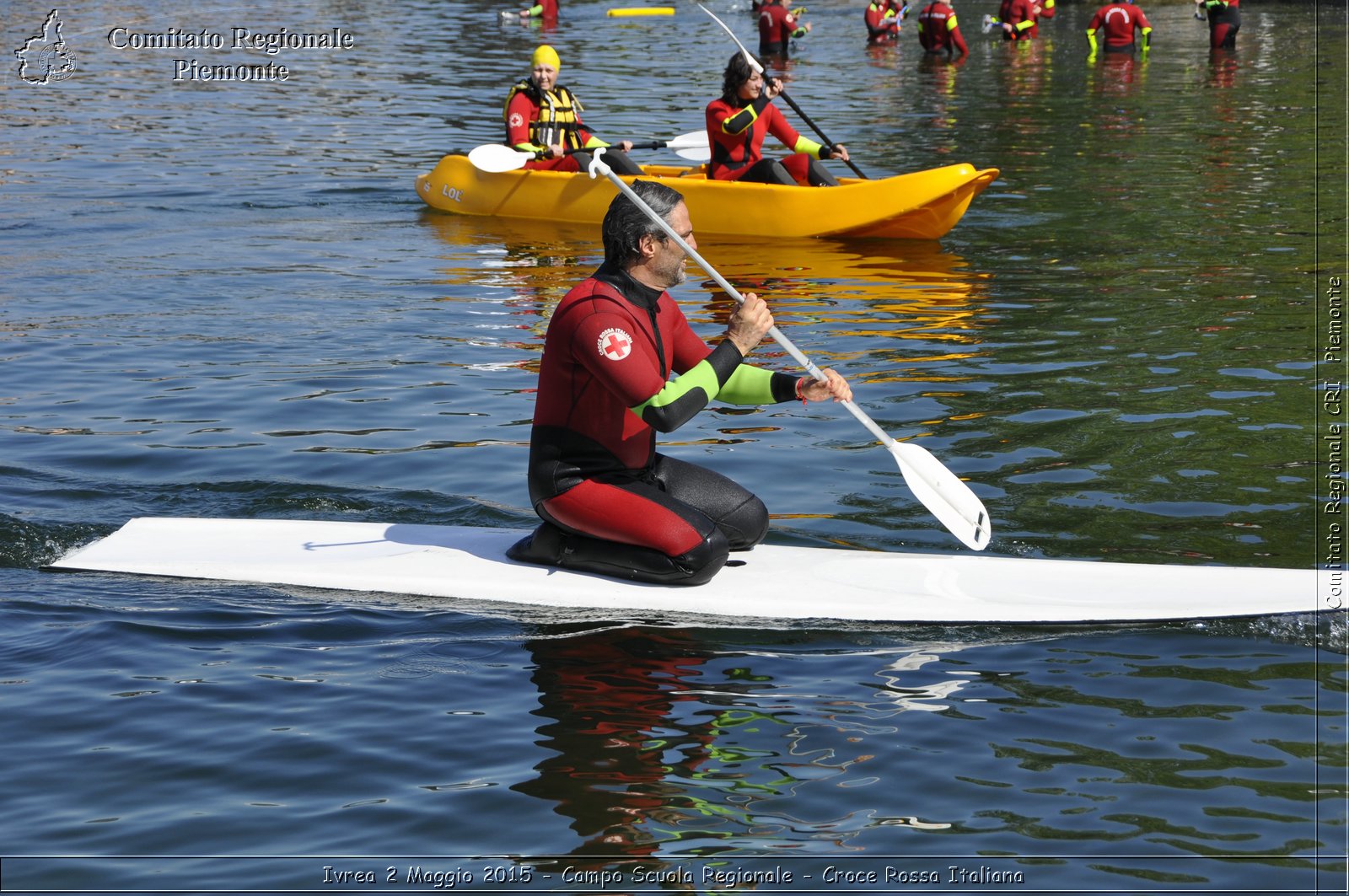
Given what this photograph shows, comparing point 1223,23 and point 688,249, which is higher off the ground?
point 1223,23

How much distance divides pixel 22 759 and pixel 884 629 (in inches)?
112

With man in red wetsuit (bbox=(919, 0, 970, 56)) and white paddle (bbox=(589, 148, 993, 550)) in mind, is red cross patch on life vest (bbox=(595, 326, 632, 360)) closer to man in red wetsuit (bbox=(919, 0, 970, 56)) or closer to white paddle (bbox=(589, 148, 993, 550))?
white paddle (bbox=(589, 148, 993, 550))

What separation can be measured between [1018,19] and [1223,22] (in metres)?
5.21

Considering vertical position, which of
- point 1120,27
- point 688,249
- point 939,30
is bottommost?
point 688,249

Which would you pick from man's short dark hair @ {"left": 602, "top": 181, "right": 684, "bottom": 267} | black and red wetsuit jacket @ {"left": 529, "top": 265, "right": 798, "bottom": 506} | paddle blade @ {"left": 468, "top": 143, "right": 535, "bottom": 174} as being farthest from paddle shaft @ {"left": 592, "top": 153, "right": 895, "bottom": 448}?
paddle blade @ {"left": 468, "top": 143, "right": 535, "bottom": 174}

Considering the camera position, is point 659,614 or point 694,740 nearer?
point 694,740

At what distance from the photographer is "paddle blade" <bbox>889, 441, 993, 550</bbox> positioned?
18.9 ft

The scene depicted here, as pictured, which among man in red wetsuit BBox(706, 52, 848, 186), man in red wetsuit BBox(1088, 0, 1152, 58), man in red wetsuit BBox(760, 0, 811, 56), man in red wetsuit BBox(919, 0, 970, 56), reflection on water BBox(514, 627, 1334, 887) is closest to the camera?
reflection on water BBox(514, 627, 1334, 887)

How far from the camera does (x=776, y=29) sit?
29.4m

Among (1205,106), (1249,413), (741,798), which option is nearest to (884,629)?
(741,798)

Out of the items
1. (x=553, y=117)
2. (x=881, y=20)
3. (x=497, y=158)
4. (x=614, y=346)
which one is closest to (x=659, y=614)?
(x=614, y=346)

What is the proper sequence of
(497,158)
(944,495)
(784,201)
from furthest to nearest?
(784,201) < (497,158) < (944,495)

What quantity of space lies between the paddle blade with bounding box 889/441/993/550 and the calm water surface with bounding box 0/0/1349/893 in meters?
0.48

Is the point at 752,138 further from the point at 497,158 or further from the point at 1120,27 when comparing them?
the point at 1120,27
